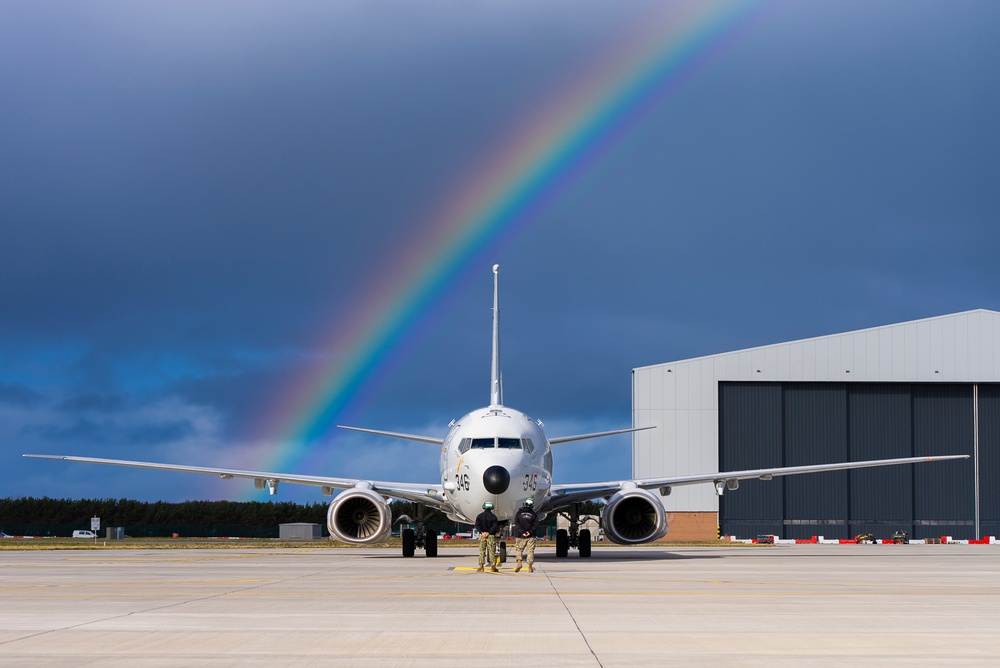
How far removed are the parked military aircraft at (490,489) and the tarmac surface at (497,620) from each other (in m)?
6.17

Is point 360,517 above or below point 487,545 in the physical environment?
above

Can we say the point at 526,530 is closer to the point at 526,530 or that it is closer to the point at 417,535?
the point at 526,530

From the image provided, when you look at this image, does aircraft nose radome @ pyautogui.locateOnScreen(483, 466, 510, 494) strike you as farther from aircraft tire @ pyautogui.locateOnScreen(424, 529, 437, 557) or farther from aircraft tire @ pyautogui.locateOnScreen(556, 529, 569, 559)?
aircraft tire @ pyautogui.locateOnScreen(424, 529, 437, 557)

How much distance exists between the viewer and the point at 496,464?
2895cm

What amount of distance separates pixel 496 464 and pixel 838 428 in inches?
1744

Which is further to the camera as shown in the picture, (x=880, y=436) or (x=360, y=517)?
(x=880, y=436)

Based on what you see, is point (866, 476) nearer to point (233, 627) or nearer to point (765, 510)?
point (765, 510)

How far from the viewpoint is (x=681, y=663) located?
8.95 meters

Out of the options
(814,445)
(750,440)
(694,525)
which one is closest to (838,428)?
(814,445)

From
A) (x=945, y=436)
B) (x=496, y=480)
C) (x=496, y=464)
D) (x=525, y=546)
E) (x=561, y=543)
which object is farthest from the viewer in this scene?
(x=945, y=436)

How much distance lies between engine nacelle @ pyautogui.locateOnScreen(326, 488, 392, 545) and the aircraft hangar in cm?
3567

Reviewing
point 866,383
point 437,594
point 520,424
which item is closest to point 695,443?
point 866,383

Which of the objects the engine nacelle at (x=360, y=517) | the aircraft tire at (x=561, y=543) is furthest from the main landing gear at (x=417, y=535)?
the aircraft tire at (x=561, y=543)

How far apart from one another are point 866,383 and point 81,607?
198 feet
